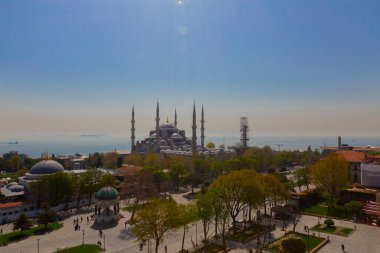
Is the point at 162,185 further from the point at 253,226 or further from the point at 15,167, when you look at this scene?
the point at 15,167

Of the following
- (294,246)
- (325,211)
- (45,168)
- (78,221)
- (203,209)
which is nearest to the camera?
(294,246)

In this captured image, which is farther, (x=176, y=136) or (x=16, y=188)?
(x=176, y=136)

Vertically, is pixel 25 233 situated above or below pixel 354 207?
below

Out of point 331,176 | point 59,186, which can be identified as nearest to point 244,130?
point 331,176

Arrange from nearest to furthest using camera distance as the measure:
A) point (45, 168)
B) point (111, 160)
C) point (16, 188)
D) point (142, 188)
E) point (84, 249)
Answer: point (84, 249)
point (142, 188)
point (16, 188)
point (45, 168)
point (111, 160)

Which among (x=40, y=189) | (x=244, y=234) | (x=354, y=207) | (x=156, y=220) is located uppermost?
(x=156, y=220)

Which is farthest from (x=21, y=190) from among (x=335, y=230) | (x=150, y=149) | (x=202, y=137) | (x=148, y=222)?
(x=202, y=137)

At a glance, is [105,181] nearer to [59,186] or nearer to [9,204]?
[59,186]

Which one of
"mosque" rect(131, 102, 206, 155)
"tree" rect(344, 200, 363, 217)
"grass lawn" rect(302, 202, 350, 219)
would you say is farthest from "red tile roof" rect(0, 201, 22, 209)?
"mosque" rect(131, 102, 206, 155)
